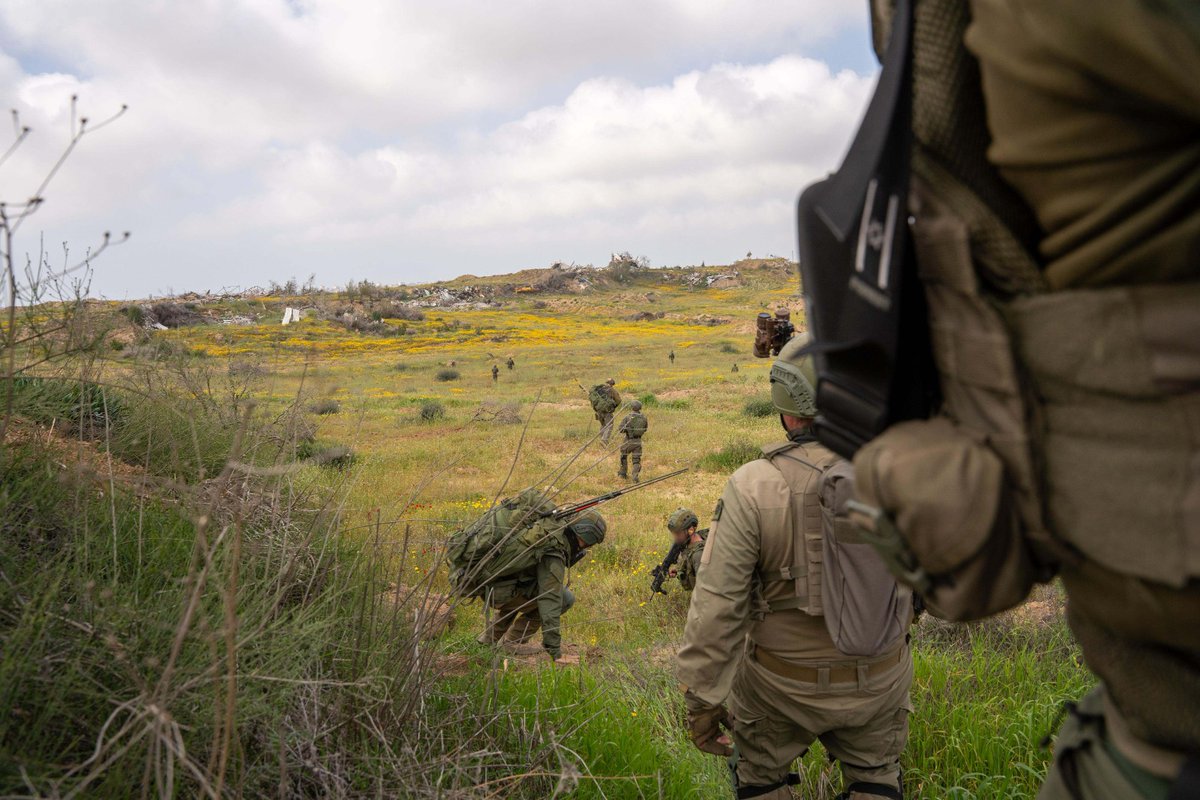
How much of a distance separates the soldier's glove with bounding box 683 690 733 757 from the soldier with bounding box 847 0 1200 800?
4.68 ft

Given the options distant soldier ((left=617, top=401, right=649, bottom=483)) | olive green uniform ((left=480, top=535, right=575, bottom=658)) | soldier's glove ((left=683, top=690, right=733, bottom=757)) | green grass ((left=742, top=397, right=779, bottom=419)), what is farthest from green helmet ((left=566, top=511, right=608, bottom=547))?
green grass ((left=742, top=397, right=779, bottom=419))

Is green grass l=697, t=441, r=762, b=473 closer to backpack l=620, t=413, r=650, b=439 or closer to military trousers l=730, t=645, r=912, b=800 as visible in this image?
backpack l=620, t=413, r=650, b=439

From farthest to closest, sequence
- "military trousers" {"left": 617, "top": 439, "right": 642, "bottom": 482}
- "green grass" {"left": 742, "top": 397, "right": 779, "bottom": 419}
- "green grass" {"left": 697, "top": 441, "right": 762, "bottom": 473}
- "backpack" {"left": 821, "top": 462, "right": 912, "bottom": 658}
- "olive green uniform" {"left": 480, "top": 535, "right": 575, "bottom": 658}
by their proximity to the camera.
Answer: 1. "green grass" {"left": 742, "top": 397, "right": 779, "bottom": 419}
2. "green grass" {"left": 697, "top": 441, "right": 762, "bottom": 473}
3. "military trousers" {"left": 617, "top": 439, "right": 642, "bottom": 482}
4. "olive green uniform" {"left": 480, "top": 535, "right": 575, "bottom": 658}
5. "backpack" {"left": 821, "top": 462, "right": 912, "bottom": 658}

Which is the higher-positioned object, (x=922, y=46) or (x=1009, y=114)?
(x=922, y=46)

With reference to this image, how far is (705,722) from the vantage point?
2508 millimetres

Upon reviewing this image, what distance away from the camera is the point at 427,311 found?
65938 mm

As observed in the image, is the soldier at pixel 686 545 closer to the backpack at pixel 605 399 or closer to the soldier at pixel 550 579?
the soldier at pixel 550 579

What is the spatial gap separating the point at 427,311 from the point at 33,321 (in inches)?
2562

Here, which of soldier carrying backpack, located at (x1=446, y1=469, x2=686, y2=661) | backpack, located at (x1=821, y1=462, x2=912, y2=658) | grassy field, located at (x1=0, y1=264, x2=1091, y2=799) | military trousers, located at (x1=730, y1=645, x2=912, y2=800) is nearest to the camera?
grassy field, located at (x1=0, y1=264, x2=1091, y2=799)

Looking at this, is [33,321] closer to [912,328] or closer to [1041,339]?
[912,328]

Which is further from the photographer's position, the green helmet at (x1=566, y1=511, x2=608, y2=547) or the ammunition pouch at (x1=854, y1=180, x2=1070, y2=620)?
the green helmet at (x1=566, y1=511, x2=608, y2=547)

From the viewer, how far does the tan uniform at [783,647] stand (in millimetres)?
2469

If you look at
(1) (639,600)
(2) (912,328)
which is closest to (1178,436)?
(2) (912,328)

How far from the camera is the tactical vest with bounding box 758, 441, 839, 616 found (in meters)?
2.47
